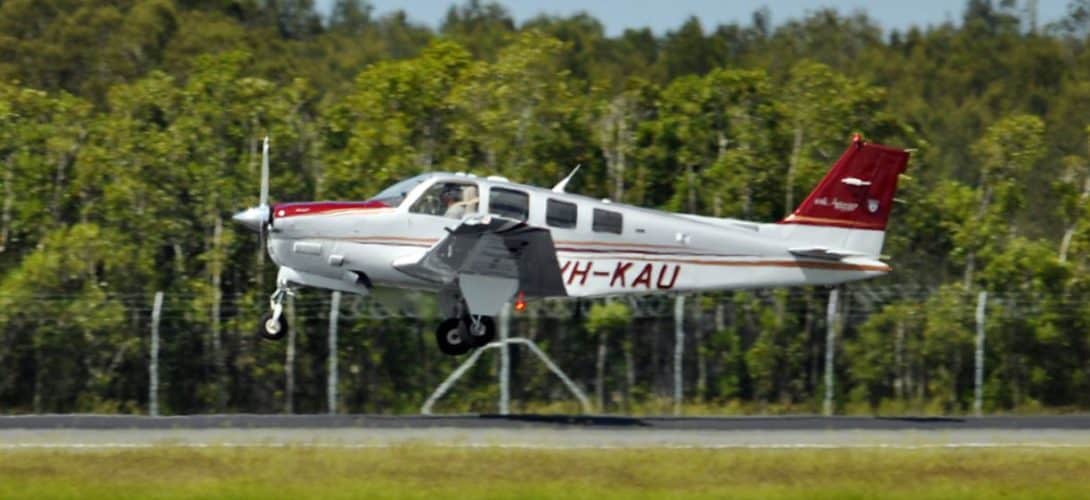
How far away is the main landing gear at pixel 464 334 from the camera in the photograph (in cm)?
2617

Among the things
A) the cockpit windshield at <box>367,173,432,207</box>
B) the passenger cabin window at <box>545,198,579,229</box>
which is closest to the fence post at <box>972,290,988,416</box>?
the passenger cabin window at <box>545,198,579,229</box>

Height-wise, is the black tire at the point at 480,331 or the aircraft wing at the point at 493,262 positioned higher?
the aircraft wing at the point at 493,262

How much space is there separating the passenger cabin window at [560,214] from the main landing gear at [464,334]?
1.78 m

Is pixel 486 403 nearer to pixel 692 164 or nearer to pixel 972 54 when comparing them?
pixel 692 164

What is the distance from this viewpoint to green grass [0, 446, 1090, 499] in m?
18.0

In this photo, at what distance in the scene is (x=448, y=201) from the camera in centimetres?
2519

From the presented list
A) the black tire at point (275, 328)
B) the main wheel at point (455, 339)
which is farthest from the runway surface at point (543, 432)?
the black tire at point (275, 328)

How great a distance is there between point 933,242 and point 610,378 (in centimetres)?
968

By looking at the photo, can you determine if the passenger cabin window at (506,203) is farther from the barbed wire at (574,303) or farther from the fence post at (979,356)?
the fence post at (979,356)

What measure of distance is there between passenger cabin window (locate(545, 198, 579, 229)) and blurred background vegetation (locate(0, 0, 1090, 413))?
6.14 metres

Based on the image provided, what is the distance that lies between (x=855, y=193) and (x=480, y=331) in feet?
19.0

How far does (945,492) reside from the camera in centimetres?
1839

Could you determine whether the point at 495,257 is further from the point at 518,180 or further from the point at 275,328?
the point at 518,180

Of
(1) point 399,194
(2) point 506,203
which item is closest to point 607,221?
(2) point 506,203
